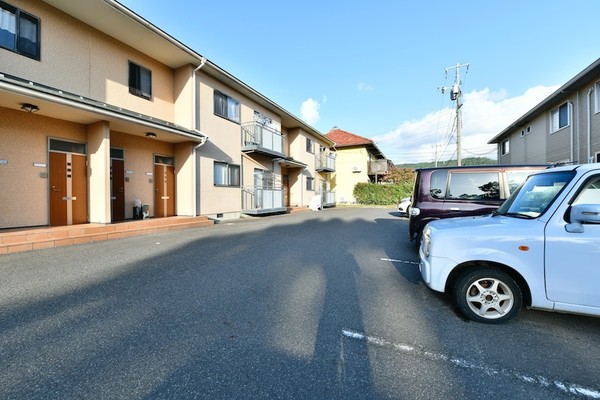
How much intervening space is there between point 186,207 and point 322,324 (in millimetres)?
A: 9892

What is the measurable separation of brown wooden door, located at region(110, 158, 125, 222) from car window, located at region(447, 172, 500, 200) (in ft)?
34.6

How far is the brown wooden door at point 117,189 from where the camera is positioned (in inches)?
371

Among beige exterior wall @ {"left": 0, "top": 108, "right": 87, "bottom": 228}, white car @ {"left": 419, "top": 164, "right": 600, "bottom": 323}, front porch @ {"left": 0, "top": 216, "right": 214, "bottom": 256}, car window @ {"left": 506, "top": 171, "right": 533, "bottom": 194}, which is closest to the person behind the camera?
white car @ {"left": 419, "top": 164, "right": 600, "bottom": 323}

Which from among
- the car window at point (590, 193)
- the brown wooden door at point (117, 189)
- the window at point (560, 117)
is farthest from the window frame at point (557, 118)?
the brown wooden door at point (117, 189)

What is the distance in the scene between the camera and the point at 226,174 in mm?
13078

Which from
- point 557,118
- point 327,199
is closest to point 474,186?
point 557,118

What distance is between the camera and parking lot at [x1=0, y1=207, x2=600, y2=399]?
1948mm

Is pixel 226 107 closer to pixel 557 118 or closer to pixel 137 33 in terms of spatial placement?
pixel 137 33

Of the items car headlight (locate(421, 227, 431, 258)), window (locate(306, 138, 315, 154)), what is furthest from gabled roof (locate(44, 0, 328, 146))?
car headlight (locate(421, 227, 431, 258))

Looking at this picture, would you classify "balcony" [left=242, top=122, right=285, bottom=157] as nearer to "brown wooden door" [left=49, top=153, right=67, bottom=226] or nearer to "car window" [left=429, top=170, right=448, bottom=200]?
"brown wooden door" [left=49, top=153, right=67, bottom=226]

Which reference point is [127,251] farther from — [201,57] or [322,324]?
→ [201,57]

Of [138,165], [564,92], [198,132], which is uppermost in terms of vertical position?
[564,92]

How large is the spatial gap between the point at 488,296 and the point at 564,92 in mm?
15261

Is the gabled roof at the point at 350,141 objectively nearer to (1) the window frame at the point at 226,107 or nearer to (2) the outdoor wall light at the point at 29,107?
(1) the window frame at the point at 226,107
